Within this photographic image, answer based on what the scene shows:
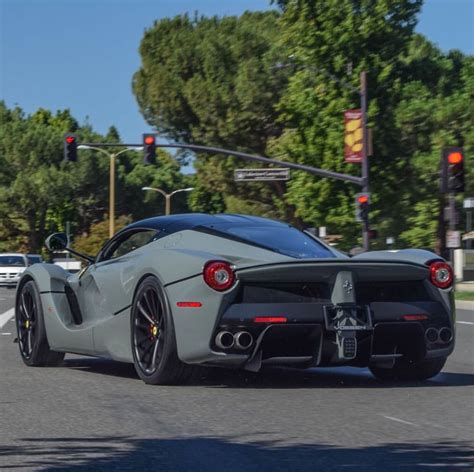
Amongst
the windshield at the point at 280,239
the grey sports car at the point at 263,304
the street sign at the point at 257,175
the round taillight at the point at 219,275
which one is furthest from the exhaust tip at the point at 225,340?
the street sign at the point at 257,175

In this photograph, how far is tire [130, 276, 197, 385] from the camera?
8539 mm

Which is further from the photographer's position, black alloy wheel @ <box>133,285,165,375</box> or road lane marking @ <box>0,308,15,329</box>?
road lane marking @ <box>0,308,15,329</box>

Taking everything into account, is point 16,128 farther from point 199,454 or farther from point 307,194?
point 199,454

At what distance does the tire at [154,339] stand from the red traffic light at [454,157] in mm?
18373

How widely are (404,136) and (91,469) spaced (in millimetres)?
41798

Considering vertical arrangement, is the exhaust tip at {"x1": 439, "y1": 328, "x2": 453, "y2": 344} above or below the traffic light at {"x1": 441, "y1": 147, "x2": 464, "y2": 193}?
below

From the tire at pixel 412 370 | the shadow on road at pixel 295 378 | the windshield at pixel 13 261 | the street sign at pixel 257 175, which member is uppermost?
the street sign at pixel 257 175

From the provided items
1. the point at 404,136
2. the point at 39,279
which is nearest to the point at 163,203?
the point at 404,136

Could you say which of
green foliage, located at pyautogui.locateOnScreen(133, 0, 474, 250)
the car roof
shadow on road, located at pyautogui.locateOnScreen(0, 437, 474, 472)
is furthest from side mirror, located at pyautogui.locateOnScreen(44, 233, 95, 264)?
green foliage, located at pyautogui.locateOnScreen(133, 0, 474, 250)

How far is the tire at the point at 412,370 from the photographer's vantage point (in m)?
9.06

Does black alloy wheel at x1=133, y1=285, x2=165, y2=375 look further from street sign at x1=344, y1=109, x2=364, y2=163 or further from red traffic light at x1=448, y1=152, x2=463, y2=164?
street sign at x1=344, y1=109, x2=364, y2=163

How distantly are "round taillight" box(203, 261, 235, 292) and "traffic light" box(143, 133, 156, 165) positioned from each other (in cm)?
2887

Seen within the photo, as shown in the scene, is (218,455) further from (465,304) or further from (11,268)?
(11,268)

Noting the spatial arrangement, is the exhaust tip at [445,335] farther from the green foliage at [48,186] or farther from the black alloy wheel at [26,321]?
the green foliage at [48,186]
